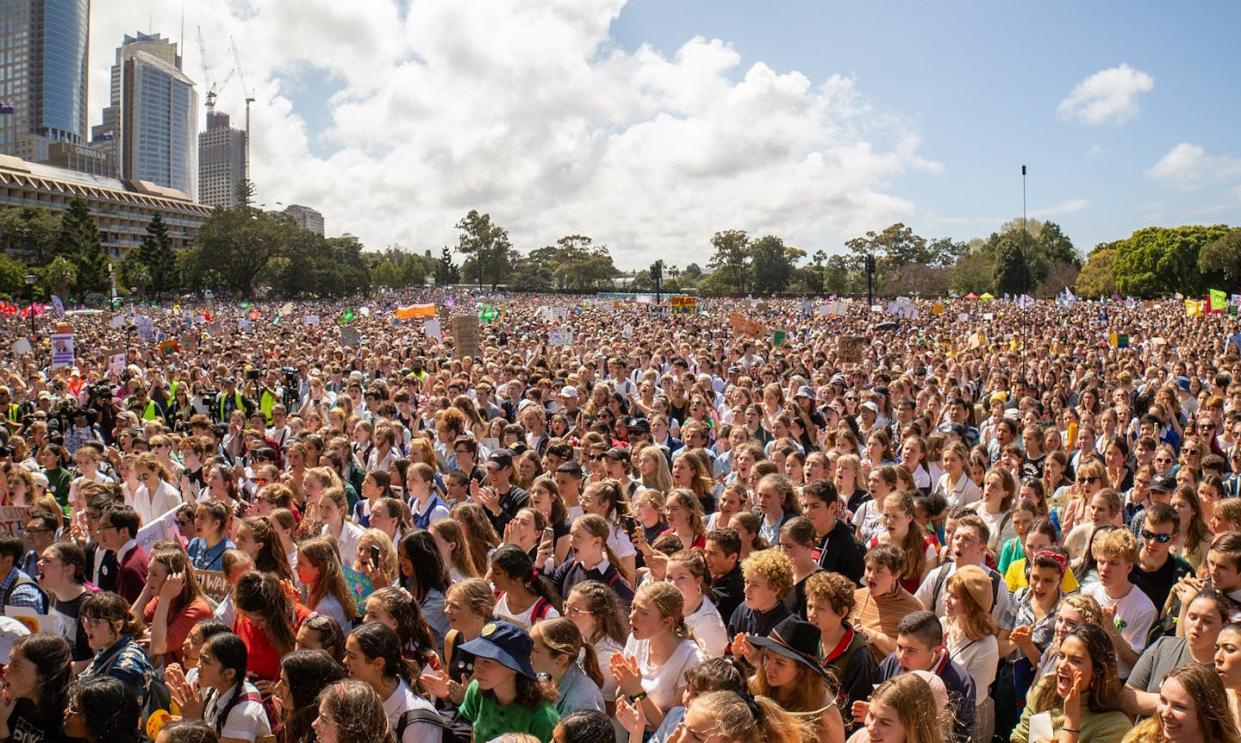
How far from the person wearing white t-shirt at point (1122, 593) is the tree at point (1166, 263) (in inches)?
2983

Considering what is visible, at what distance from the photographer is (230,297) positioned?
3159 inches

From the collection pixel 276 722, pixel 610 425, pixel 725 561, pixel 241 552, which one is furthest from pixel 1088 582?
pixel 610 425

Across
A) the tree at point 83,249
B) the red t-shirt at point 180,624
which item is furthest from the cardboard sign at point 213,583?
the tree at point 83,249

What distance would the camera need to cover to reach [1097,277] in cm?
8062

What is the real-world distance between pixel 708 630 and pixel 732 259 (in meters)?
101

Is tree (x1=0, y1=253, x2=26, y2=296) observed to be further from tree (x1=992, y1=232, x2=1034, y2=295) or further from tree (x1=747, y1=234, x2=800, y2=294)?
tree (x1=992, y1=232, x2=1034, y2=295)

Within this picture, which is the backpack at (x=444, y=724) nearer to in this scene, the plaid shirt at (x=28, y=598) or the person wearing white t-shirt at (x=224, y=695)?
the person wearing white t-shirt at (x=224, y=695)

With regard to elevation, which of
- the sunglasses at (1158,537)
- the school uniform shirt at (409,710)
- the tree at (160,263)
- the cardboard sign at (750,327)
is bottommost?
the school uniform shirt at (409,710)

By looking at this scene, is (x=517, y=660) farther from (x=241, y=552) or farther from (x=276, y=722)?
(x=241, y=552)

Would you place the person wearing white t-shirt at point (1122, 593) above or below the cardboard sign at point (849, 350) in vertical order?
below

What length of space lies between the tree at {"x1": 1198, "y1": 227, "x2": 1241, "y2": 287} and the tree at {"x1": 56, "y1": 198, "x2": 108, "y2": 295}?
81886mm

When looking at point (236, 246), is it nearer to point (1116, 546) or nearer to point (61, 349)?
point (61, 349)

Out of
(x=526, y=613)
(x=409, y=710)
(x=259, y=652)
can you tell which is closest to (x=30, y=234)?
(x=259, y=652)

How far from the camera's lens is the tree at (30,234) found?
75250 mm
